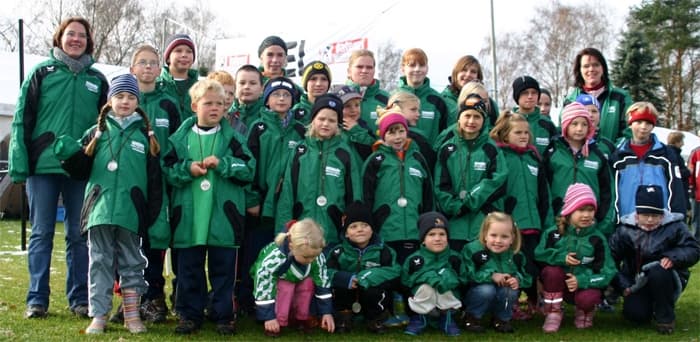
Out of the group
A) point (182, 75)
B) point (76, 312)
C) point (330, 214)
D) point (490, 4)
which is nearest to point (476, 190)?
point (330, 214)

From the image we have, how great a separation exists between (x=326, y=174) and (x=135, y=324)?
1.86 meters

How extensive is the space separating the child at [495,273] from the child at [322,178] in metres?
1.09

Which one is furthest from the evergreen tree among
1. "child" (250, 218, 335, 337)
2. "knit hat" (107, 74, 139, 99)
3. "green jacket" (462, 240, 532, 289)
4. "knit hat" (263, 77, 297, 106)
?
"knit hat" (107, 74, 139, 99)

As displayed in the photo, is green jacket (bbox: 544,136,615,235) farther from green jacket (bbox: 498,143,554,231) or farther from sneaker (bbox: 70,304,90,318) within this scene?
sneaker (bbox: 70,304,90,318)

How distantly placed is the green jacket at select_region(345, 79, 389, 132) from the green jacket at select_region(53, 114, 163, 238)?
2345 millimetres

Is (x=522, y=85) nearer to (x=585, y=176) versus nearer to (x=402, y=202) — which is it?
(x=585, y=176)

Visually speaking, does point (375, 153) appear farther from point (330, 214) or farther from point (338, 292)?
point (338, 292)

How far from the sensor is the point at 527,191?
20.8 ft

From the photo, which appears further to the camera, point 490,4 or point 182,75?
point 490,4

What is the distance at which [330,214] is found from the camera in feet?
19.5

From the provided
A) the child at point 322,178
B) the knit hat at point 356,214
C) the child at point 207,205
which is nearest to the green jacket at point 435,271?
the knit hat at point 356,214

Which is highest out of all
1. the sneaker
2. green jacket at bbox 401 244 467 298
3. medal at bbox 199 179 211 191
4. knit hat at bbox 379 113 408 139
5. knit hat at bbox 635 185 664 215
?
knit hat at bbox 379 113 408 139

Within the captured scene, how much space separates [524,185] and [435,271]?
119 cm

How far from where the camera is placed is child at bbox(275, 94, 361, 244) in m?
5.91
